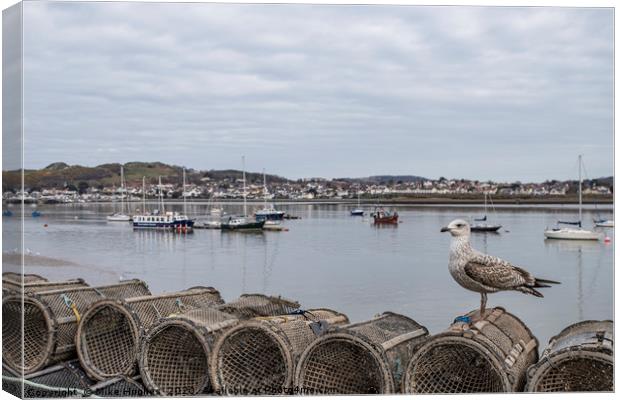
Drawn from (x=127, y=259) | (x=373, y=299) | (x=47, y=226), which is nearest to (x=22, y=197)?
(x=373, y=299)

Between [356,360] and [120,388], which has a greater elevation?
[356,360]

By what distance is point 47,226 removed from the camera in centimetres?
2628

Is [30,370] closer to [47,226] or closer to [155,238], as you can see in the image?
[155,238]

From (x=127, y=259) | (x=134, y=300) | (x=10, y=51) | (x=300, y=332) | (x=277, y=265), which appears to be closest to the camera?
(x=10, y=51)

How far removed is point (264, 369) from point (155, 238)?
2213 centimetres

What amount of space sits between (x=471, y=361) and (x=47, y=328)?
8.37 feet

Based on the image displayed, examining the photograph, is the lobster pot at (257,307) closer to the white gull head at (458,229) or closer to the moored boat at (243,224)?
the white gull head at (458,229)

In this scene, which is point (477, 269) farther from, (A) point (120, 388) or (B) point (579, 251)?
(B) point (579, 251)

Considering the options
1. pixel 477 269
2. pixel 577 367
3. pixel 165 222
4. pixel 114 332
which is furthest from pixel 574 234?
pixel 165 222

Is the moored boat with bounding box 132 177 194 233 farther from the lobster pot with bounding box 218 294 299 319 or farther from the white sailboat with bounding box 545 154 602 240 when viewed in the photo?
the lobster pot with bounding box 218 294 299 319

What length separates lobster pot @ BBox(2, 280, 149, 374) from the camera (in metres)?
4.00

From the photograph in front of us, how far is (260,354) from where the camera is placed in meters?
4.20

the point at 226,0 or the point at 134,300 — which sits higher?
the point at 226,0

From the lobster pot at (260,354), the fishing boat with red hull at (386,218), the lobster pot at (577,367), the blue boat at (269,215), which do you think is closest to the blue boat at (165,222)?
the blue boat at (269,215)
